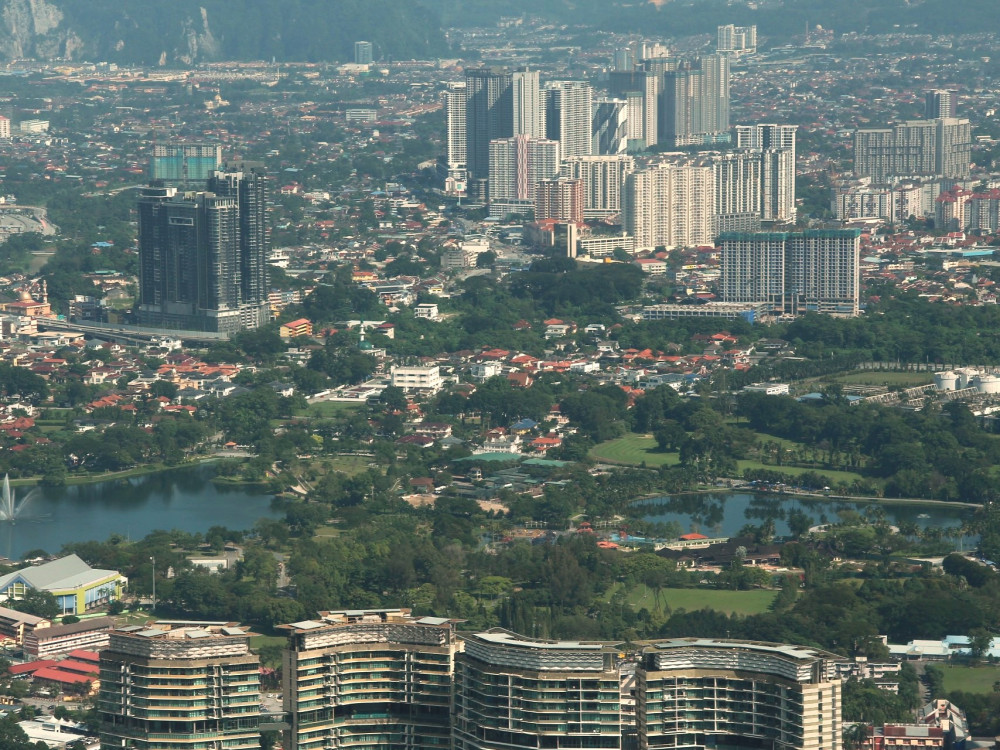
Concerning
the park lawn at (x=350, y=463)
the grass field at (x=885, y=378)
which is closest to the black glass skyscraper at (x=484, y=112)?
the grass field at (x=885, y=378)

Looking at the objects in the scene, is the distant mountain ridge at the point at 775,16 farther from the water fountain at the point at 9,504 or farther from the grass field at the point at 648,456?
the water fountain at the point at 9,504

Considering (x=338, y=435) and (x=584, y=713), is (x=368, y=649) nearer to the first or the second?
(x=584, y=713)

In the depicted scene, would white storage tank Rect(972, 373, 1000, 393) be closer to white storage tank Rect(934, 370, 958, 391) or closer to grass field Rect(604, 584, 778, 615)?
white storage tank Rect(934, 370, 958, 391)

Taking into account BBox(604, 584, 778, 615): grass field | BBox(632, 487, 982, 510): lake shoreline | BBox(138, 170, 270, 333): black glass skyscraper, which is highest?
BBox(138, 170, 270, 333): black glass skyscraper

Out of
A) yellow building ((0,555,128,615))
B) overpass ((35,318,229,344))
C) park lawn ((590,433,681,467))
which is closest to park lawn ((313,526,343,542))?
yellow building ((0,555,128,615))

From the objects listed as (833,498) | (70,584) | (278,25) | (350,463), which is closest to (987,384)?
(833,498)

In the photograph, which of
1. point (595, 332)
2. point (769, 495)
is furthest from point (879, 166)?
point (769, 495)
